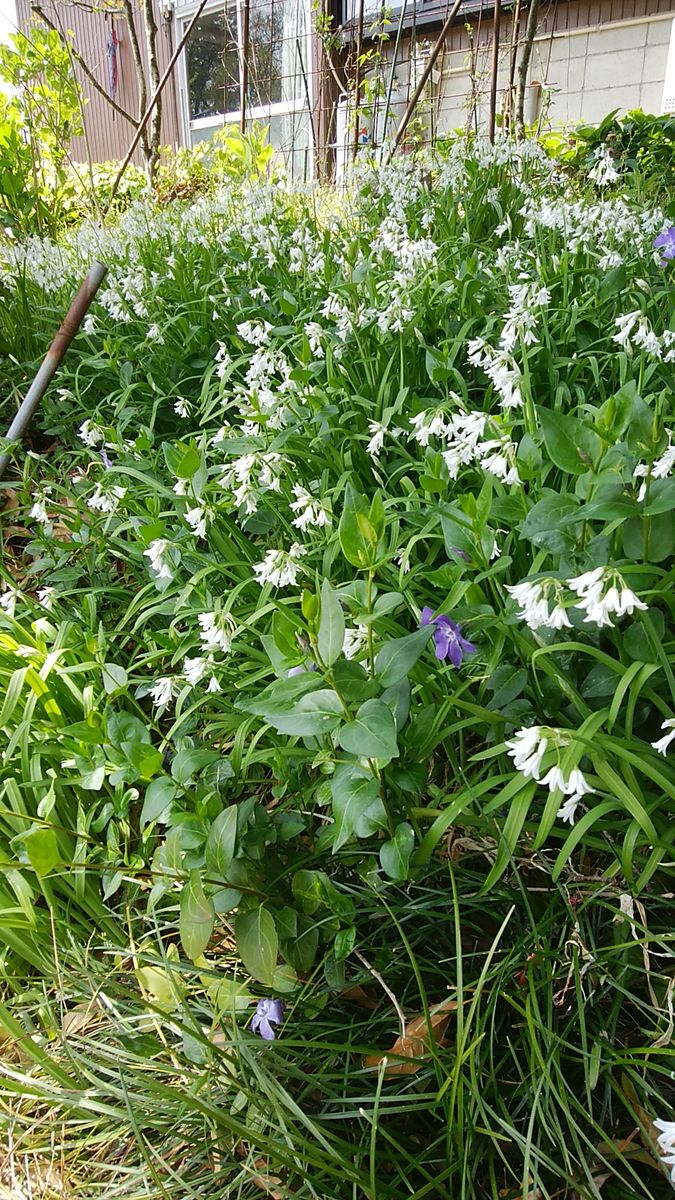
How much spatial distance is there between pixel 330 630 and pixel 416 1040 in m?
0.65

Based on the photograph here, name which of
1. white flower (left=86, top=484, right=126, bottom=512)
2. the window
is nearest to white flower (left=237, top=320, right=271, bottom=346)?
white flower (left=86, top=484, right=126, bottom=512)

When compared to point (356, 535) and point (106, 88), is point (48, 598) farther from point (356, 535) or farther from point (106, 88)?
point (106, 88)

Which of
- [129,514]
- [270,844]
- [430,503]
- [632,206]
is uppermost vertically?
[632,206]

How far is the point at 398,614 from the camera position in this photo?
164 centimetres

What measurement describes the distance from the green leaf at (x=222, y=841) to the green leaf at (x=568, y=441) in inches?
29.1

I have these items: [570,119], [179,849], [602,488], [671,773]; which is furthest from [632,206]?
[570,119]

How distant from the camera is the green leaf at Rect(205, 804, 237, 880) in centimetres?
118

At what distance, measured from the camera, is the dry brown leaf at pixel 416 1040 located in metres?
1.18

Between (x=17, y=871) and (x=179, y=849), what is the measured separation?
0.45 m

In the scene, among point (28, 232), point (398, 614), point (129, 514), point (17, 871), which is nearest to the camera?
point (17, 871)

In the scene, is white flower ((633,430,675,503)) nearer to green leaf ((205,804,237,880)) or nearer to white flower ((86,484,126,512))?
green leaf ((205,804,237,880))

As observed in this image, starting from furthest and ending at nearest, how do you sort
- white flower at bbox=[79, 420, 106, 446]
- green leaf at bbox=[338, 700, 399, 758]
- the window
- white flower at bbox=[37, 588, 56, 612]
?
the window → white flower at bbox=[79, 420, 106, 446] → white flower at bbox=[37, 588, 56, 612] → green leaf at bbox=[338, 700, 399, 758]

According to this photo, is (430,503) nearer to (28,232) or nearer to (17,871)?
(17,871)

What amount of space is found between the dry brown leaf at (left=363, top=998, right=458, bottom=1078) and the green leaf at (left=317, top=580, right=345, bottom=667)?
1.85 ft
